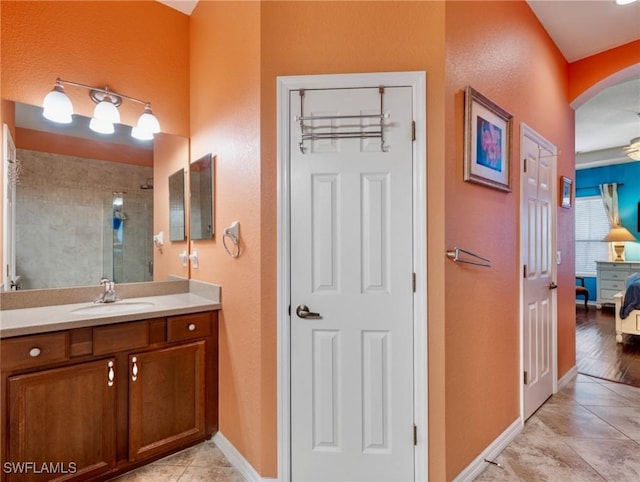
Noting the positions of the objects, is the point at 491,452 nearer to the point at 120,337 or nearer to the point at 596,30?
the point at 120,337

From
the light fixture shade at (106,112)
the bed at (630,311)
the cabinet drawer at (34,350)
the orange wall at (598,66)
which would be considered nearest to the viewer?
the cabinet drawer at (34,350)

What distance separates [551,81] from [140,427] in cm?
391

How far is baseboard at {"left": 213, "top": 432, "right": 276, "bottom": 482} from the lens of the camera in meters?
1.70

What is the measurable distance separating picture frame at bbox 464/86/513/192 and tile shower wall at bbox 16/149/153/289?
2150mm

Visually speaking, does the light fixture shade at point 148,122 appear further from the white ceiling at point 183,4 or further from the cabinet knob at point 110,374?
the cabinet knob at point 110,374

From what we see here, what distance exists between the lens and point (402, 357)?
1.61 metres

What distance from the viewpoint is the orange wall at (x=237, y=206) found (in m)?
1.69

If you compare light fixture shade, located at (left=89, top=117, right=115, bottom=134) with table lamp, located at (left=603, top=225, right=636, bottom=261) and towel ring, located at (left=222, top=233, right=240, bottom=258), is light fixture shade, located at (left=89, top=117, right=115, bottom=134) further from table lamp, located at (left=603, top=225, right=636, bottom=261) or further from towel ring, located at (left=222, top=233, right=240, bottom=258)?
table lamp, located at (left=603, top=225, right=636, bottom=261)

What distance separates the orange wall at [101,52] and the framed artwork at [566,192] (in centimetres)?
330

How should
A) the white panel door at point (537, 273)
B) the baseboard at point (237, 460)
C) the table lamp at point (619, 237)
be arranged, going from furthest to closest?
the table lamp at point (619, 237) → the white panel door at point (537, 273) → the baseboard at point (237, 460)

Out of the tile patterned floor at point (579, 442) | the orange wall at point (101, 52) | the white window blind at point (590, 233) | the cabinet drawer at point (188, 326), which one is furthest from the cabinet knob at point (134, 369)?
the white window blind at point (590, 233)

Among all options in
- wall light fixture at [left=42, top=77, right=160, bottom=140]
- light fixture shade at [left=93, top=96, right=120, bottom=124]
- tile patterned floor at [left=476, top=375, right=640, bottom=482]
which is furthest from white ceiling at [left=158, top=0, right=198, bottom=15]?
tile patterned floor at [left=476, top=375, right=640, bottom=482]

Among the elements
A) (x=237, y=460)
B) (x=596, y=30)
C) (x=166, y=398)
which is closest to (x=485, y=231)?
(x=237, y=460)

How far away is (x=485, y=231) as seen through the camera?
1.93 metres
